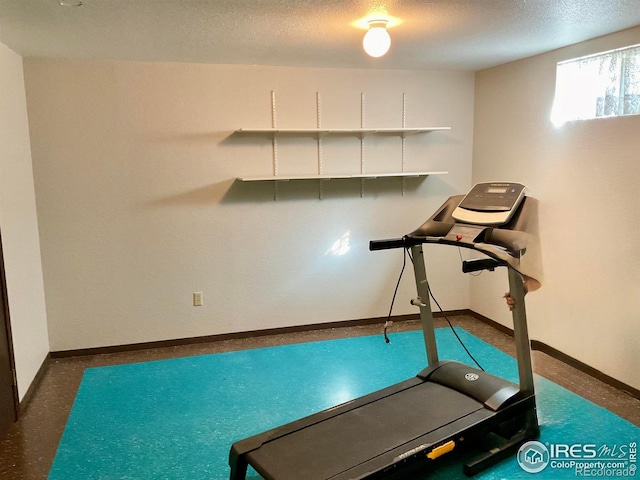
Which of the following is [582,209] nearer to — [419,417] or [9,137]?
[419,417]

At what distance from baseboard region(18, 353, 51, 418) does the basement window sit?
403 cm

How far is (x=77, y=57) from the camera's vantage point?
12.3ft

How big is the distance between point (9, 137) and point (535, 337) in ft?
13.1

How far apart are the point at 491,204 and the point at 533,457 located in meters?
1.31

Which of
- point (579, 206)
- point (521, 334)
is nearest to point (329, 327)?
point (521, 334)

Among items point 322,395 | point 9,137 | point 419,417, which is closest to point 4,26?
point 9,137

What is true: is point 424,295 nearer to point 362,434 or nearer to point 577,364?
point 362,434

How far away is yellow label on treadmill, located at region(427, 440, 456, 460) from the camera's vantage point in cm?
236

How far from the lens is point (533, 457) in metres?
2.62

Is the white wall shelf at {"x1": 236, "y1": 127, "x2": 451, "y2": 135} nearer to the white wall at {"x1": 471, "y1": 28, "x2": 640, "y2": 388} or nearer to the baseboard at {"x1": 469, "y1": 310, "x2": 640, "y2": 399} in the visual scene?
the white wall at {"x1": 471, "y1": 28, "x2": 640, "y2": 388}

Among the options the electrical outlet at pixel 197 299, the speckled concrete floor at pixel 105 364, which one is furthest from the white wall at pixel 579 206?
the electrical outlet at pixel 197 299

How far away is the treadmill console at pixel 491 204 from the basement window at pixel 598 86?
1.08 metres

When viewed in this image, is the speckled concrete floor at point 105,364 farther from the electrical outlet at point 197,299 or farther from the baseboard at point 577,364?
the electrical outlet at point 197,299

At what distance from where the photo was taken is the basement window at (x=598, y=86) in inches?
125
